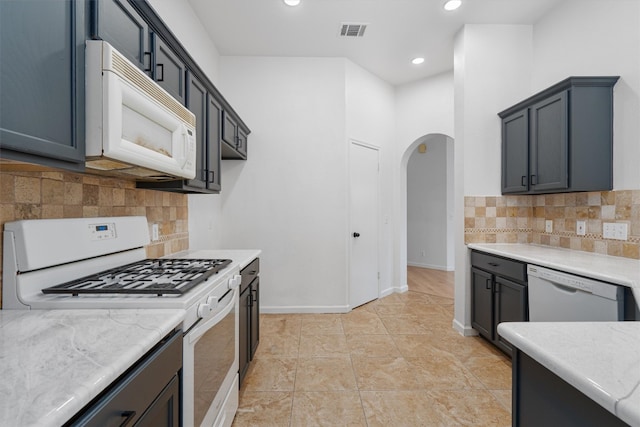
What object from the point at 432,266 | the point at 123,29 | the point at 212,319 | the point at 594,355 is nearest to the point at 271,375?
the point at 212,319

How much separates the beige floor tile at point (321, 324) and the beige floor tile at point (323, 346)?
10 centimetres

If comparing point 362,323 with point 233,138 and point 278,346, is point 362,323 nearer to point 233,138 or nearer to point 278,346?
point 278,346

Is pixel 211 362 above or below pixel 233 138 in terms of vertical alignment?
below

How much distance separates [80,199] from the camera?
1.46 meters

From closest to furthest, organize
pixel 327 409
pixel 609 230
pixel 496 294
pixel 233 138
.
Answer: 1. pixel 327 409
2. pixel 609 230
3. pixel 496 294
4. pixel 233 138

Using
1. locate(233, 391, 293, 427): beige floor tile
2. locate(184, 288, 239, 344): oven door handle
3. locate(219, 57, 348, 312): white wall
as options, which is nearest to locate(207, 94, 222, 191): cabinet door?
locate(184, 288, 239, 344): oven door handle

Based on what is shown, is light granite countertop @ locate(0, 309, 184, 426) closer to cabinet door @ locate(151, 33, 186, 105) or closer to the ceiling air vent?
cabinet door @ locate(151, 33, 186, 105)

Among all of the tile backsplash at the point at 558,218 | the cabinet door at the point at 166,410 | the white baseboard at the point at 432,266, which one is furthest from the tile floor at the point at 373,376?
the white baseboard at the point at 432,266

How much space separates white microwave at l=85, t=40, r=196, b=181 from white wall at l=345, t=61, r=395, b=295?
260 centimetres

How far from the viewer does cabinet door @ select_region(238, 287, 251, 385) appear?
6.64ft

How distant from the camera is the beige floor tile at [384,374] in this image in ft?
7.20

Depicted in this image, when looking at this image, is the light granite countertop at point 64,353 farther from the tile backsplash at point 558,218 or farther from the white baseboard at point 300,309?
the tile backsplash at point 558,218

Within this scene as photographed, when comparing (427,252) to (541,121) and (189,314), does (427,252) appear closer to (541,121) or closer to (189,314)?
(541,121)

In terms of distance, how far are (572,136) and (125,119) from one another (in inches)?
116
